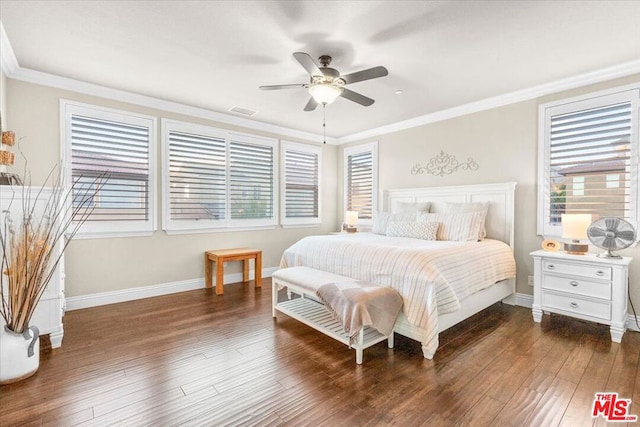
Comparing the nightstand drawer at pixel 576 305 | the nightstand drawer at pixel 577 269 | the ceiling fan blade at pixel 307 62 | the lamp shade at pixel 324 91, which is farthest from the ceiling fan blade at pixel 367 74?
the nightstand drawer at pixel 576 305

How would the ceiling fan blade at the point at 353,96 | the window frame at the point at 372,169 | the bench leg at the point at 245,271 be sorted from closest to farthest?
the ceiling fan blade at the point at 353,96 < the bench leg at the point at 245,271 < the window frame at the point at 372,169

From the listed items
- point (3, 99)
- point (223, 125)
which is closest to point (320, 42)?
point (223, 125)

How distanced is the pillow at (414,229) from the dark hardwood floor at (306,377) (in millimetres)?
1069

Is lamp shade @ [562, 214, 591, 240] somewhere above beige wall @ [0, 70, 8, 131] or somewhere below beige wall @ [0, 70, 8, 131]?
below

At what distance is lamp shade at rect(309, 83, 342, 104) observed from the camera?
270 centimetres

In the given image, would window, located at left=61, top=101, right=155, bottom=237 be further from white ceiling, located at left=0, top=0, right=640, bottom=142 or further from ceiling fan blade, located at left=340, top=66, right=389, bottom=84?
ceiling fan blade, located at left=340, top=66, right=389, bottom=84

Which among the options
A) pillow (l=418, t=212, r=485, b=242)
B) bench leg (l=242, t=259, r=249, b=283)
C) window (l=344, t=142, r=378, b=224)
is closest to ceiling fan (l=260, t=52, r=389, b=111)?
pillow (l=418, t=212, r=485, b=242)

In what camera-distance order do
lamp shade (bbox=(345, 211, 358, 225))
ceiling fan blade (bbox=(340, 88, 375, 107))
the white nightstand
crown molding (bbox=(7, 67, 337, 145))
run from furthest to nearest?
lamp shade (bbox=(345, 211, 358, 225)) < crown molding (bbox=(7, 67, 337, 145)) < ceiling fan blade (bbox=(340, 88, 375, 107)) < the white nightstand

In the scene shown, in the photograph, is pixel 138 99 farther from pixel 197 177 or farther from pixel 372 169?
pixel 372 169

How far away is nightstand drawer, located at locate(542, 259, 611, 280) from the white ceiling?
1.97 metres

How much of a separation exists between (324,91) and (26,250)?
2621 mm

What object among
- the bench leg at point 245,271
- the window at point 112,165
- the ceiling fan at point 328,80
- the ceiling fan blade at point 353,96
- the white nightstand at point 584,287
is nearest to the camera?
the ceiling fan at point 328,80

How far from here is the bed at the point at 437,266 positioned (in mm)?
2408

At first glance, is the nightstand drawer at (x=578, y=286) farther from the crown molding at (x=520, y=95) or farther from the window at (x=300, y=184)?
the window at (x=300, y=184)
